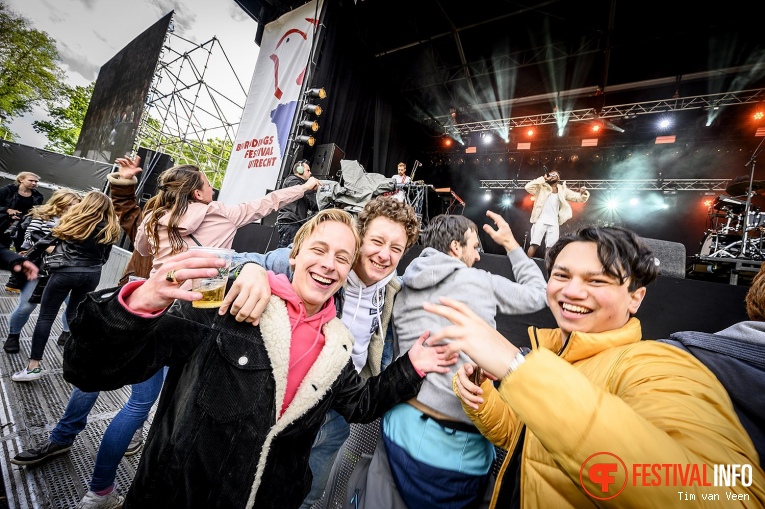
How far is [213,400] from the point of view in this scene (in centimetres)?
105

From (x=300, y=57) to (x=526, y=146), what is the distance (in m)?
8.54

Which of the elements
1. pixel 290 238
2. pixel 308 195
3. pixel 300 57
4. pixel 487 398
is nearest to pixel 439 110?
pixel 300 57

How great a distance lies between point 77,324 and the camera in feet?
2.79

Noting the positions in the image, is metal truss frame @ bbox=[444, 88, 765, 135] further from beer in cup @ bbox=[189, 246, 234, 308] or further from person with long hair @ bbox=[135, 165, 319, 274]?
beer in cup @ bbox=[189, 246, 234, 308]

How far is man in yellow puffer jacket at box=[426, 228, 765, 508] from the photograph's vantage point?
1.96 feet

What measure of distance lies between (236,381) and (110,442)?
4.90 feet

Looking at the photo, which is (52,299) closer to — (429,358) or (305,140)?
(429,358)

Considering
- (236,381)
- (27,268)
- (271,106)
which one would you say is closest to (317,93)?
(271,106)

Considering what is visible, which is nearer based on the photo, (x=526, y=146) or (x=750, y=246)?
(x=750, y=246)

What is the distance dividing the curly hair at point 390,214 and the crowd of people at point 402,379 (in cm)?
1

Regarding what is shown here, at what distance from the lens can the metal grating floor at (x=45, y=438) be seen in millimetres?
1838

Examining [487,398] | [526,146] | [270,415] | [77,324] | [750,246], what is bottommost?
[270,415]

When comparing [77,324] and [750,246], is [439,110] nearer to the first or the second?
[750,246]

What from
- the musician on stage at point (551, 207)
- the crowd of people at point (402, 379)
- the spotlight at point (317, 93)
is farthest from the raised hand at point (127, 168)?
the musician on stage at point (551, 207)
